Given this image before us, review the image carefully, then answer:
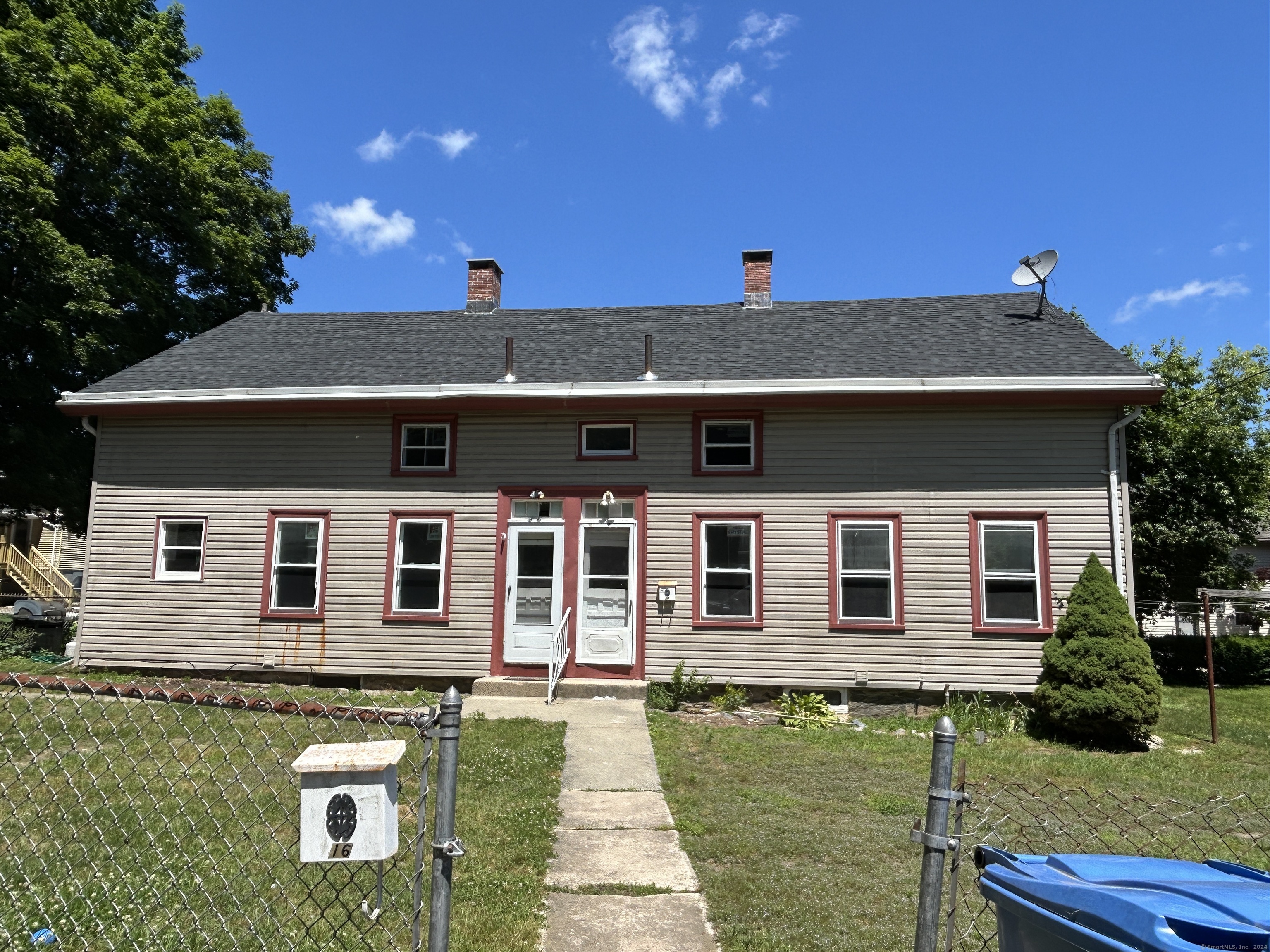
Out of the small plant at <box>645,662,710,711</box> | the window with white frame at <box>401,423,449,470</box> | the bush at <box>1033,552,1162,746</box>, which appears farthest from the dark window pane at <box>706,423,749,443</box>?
the bush at <box>1033,552,1162,746</box>

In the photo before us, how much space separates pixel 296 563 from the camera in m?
12.1

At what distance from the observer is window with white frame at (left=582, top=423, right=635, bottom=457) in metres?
11.9

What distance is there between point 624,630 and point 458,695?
8.94 m

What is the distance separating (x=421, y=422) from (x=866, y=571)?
6.59 m

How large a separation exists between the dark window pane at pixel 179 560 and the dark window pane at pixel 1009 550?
11.1 m

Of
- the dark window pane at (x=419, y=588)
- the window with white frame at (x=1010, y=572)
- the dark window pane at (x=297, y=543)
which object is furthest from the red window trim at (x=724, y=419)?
the dark window pane at (x=297, y=543)

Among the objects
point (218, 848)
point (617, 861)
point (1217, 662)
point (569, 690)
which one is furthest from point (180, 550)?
point (1217, 662)

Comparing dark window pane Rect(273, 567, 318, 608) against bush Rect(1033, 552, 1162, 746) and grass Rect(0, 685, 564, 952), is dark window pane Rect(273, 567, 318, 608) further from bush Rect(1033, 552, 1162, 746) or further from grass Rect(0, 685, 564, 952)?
bush Rect(1033, 552, 1162, 746)

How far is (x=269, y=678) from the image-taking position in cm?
1198

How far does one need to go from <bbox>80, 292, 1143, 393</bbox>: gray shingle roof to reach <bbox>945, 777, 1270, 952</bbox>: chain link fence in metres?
5.55

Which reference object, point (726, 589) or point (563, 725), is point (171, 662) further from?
point (726, 589)

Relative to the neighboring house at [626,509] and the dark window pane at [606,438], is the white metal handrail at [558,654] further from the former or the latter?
the dark window pane at [606,438]

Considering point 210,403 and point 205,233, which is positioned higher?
point 205,233

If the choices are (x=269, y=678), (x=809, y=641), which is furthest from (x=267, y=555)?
(x=809, y=641)
